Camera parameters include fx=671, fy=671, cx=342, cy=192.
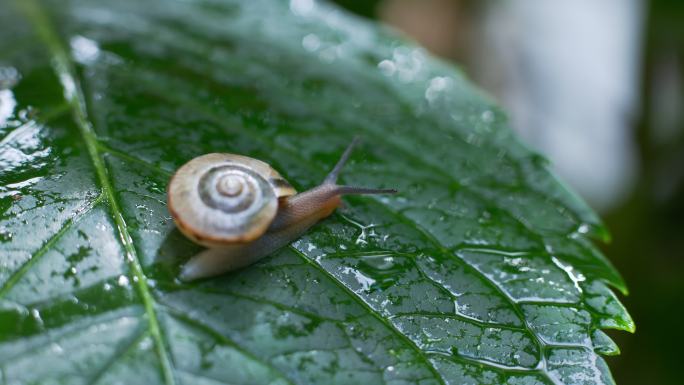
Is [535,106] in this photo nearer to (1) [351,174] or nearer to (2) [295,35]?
(2) [295,35]

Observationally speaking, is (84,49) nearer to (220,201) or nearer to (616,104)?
(220,201)

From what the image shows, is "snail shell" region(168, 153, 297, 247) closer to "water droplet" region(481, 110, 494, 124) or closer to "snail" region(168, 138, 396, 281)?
"snail" region(168, 138, 396, 281)

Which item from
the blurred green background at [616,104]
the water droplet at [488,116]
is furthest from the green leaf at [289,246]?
the blurred green background at [616,104]

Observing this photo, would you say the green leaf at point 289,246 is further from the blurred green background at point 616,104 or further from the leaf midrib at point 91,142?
the blurred green background at point 616,104

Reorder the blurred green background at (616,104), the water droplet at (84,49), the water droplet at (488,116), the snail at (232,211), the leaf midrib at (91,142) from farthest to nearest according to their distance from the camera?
the blurred green background at (616,104)
the water droplet at (488,116)
the water droplet at (84,49)
the snail at (232,211)
the leaf midrib at (91,142)

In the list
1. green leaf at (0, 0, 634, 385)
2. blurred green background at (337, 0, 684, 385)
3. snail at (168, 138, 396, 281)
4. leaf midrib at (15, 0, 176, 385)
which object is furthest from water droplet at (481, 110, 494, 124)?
blurred green background at (337, 0, 684, 385)

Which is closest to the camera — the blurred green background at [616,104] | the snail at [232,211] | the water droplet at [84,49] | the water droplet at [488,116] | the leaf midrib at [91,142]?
the leaf midrib at [91,142]

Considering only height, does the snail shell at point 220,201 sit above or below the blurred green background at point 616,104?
above

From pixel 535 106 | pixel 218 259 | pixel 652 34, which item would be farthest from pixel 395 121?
pixel 535 106
